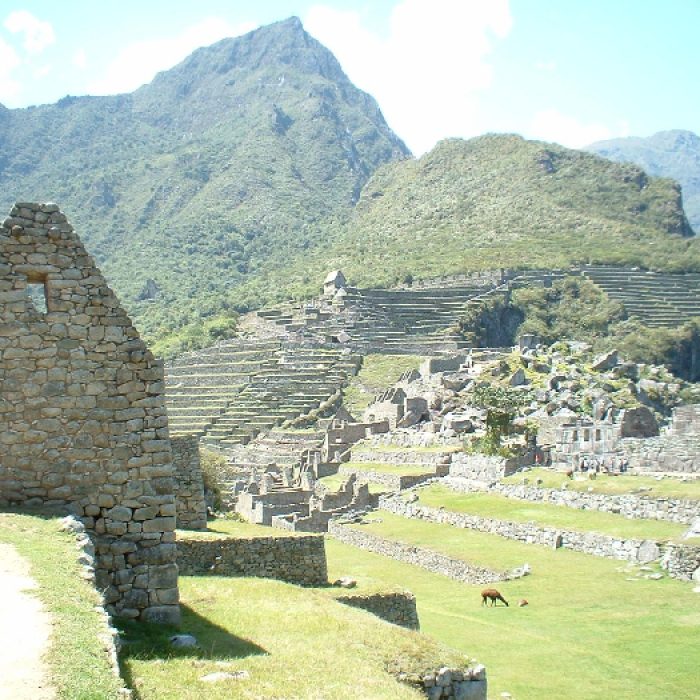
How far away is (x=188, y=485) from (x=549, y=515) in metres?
12.5

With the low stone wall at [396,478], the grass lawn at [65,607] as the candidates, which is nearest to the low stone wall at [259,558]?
the grass lawn at [65,607]

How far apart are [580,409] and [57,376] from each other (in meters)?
35.3

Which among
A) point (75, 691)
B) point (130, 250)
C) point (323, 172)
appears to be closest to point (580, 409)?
point (75, 691)

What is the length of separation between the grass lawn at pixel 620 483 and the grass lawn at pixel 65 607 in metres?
17.0

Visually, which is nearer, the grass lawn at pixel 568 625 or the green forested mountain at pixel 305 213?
the grass lawn at pixel 568 625

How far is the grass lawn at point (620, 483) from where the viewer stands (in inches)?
849

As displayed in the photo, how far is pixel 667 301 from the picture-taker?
8350cm

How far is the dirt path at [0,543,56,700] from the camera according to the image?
4.14 m

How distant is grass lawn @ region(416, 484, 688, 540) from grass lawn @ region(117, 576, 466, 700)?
12.0 meters

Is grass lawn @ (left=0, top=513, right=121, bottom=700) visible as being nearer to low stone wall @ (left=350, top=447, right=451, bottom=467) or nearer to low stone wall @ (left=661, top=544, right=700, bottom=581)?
low stone wall @ (left=661, top=544, right=700, bottom=581)

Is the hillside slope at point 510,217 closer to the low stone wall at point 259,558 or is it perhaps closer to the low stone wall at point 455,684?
the low stone wall at point 259,558

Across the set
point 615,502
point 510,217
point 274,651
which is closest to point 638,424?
point 615,502

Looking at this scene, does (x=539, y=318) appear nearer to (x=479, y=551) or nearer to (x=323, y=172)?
(x=479, y=551)

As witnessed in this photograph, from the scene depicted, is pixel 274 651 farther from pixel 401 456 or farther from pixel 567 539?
pixel 401 456
